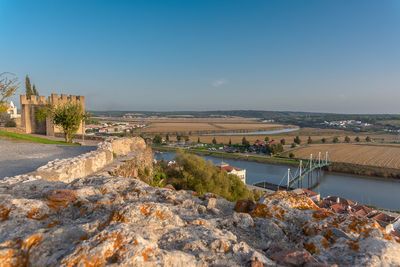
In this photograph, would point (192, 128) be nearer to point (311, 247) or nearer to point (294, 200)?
point (294, 200)

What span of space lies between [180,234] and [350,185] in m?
43.4

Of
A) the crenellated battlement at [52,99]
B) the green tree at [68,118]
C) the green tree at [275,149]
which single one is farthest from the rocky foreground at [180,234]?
the green tree at [275,149]

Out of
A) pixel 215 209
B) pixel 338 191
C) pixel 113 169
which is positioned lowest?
pixel 338 191

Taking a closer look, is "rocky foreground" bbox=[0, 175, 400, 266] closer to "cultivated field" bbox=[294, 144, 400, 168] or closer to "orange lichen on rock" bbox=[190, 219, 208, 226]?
"orange lichen on rock" bbox=[190, 219, 208, 226]

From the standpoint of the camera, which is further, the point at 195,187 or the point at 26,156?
the point at 195,187

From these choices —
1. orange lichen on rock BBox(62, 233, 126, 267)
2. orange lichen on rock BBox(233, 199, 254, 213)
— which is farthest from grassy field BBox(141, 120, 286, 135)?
orange lichen on rock BBox(62, 233, 126, 267)

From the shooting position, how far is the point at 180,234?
1.98 meters

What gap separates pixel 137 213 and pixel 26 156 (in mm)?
7736

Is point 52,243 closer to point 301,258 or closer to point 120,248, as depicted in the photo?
point 120,248

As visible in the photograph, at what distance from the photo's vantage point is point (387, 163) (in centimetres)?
5153

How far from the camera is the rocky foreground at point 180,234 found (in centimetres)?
155

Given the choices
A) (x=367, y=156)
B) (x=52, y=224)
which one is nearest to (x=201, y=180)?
(x=52, y=224)

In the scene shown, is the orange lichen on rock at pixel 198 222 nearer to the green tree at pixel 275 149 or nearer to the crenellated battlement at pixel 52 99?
the crenellated battlement at pixel 52 99

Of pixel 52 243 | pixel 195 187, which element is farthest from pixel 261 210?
pixel 195 187
